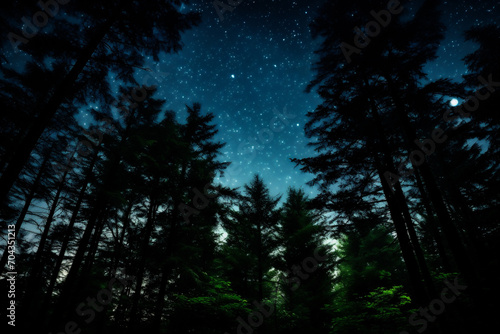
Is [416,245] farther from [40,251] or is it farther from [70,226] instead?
[40,251]

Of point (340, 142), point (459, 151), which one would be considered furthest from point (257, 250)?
point (459, 151)

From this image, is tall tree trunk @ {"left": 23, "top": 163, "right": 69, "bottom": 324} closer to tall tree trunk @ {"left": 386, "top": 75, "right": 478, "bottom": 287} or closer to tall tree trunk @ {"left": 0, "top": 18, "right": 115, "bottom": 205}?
tall tree trunk @ {"left": 0, "top": 18, "right": 115, "bottom": 205}

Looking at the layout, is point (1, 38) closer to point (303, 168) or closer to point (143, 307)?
point (303, 168)

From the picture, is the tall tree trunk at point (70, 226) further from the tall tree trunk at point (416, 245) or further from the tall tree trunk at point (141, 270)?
the tall tree trunk at point (416, 245)

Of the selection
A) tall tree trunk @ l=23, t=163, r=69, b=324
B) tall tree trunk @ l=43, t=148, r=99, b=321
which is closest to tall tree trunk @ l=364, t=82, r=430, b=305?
tall tree trunk @ l=43, t=148, r=99, b=321

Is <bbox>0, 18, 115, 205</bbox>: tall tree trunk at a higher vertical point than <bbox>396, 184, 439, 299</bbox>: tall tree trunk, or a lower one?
higher

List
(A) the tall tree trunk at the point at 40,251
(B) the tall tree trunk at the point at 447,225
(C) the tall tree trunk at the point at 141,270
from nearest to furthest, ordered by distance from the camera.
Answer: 1. (B) the tall tree trunk at the point at 447,225
2. (C) the tall tree trunk at the point at 141,270
3. (A) the tall tree trunk at the point at 40,251

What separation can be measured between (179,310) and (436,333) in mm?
9034

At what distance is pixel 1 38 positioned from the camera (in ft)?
20.0

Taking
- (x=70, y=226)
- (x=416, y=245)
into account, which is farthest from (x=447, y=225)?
(x=70, y=226)

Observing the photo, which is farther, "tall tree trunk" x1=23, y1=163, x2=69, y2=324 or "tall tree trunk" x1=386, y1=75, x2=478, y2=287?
"tall tree trunk" x1=23, y1=163, x2=69, y2=324

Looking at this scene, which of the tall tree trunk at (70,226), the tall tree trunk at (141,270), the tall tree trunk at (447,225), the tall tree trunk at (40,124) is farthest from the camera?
the tall tree trunk at (70,226)

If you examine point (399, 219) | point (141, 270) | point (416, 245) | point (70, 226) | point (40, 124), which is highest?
point (70, 226)

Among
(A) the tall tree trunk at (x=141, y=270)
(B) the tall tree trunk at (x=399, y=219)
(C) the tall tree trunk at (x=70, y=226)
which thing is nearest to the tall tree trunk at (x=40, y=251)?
(C) the tall tree trunk at (x=70, y=226)
